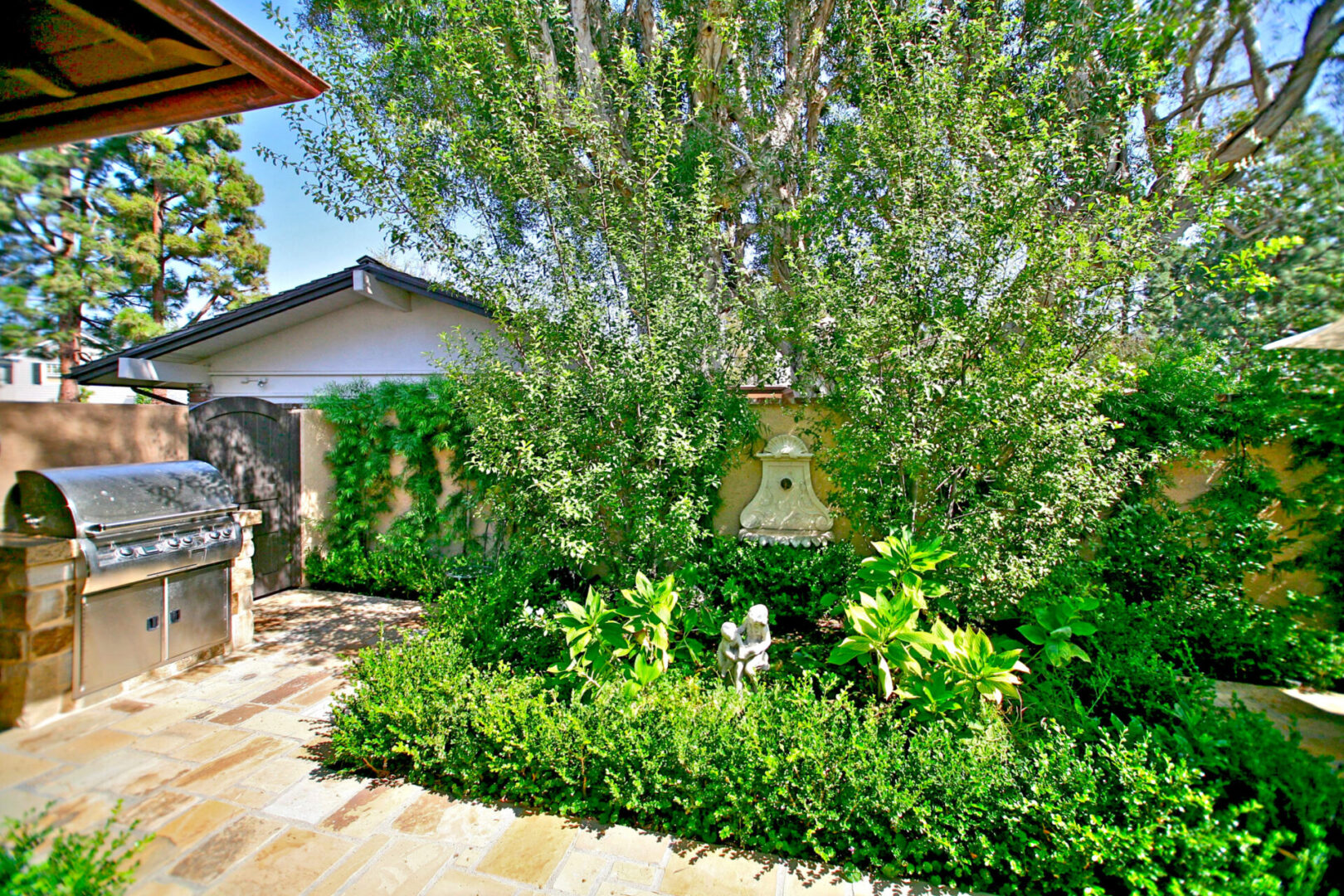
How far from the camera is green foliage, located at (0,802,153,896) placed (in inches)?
41.5

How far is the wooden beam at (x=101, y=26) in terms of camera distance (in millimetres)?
1105

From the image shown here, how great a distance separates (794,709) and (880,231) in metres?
3.47

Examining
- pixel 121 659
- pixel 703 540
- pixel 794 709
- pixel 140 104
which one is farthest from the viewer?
pixel 703 540

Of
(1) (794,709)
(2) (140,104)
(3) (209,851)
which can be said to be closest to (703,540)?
(1) (794,709)

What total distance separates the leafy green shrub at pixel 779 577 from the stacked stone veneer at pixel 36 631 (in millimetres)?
3779

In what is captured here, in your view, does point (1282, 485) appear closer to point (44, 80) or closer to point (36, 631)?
point (44, 80)

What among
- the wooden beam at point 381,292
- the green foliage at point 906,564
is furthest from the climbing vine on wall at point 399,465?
the green foliage at point 906,564

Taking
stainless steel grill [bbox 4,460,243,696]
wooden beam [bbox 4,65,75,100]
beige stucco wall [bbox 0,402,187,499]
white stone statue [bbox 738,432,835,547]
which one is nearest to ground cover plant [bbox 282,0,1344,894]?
white stone statue [bbox 738,432,835,547]

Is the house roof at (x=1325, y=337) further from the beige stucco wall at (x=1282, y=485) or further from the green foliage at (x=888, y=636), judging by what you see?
the green foliage at (x=888, y=636)

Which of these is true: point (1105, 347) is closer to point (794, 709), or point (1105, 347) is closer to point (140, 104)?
point (794, 709)

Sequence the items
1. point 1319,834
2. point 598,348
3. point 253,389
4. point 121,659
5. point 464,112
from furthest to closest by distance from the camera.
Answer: point 253,389 → point 464,112 → point 598,348 → point 121,659 → point 1319,834

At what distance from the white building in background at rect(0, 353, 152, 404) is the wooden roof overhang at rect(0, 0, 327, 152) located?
42 centimetres

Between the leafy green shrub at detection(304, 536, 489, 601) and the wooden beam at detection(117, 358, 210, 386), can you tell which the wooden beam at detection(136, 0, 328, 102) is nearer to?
the leafy green shrub at detection(304, 536, 489, 601)

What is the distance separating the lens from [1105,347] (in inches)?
156
